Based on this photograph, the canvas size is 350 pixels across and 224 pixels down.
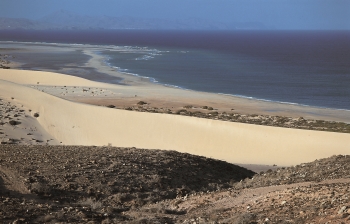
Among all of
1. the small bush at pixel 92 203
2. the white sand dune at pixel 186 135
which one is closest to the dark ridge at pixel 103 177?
the small bush at pixel 92 203

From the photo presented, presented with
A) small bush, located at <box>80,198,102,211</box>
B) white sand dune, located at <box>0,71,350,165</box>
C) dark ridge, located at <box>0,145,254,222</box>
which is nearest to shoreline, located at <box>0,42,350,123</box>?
white sand dune, located at <box>0,71,350,165</box>

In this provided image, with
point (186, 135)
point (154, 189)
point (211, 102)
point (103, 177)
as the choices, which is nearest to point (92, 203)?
point (103, 177)

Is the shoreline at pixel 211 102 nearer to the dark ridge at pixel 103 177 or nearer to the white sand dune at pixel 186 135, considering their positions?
the white sand dune at pixel 186 135

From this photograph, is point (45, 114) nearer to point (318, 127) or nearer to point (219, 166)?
point (318, 127)

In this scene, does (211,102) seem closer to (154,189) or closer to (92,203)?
(154,189)

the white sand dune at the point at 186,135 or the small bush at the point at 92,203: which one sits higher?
the small bush at the point at 92,203

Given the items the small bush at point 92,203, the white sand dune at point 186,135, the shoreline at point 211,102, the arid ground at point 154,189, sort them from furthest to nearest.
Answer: the shoreline at point 211,102 < the white sand dune at point 186,135 < the small bush at point 92,203 < the arid ground at point 154,189

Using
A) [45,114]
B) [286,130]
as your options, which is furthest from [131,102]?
[286,130]

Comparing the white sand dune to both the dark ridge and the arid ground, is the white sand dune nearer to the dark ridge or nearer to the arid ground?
the dark ridge
